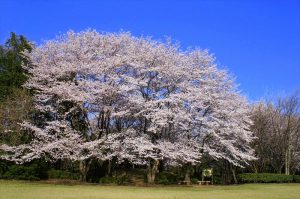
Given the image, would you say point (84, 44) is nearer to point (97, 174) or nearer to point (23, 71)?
point (23, 71)

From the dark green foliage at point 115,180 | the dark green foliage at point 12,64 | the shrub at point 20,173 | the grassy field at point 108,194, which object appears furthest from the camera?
the dark green foliage at point 12,64

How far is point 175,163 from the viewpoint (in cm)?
3672

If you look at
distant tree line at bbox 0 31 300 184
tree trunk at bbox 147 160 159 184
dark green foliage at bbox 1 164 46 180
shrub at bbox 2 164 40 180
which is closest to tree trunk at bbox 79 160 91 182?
distant tree line at bbox 0 31 300 184

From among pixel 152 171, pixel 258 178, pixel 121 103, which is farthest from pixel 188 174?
pixel 258 178

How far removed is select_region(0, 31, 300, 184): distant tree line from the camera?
32.0 m

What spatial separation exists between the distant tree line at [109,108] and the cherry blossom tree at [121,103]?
0.08 meters

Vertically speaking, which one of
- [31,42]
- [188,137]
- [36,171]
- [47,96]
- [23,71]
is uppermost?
[31,42]

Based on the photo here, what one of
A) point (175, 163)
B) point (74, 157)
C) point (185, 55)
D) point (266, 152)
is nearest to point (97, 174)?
point (74, 157)

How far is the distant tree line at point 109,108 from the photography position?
32.0m

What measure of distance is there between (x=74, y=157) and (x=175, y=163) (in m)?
9.57

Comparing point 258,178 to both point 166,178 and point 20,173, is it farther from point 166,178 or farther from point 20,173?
point 20,173

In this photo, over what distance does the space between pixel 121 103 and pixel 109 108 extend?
4.01 ft

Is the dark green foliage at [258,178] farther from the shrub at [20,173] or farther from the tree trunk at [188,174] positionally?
the shrub at [20,173]

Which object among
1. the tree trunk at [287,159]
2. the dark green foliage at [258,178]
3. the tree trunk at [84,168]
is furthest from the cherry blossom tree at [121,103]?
the tree trunk at [287,159]
